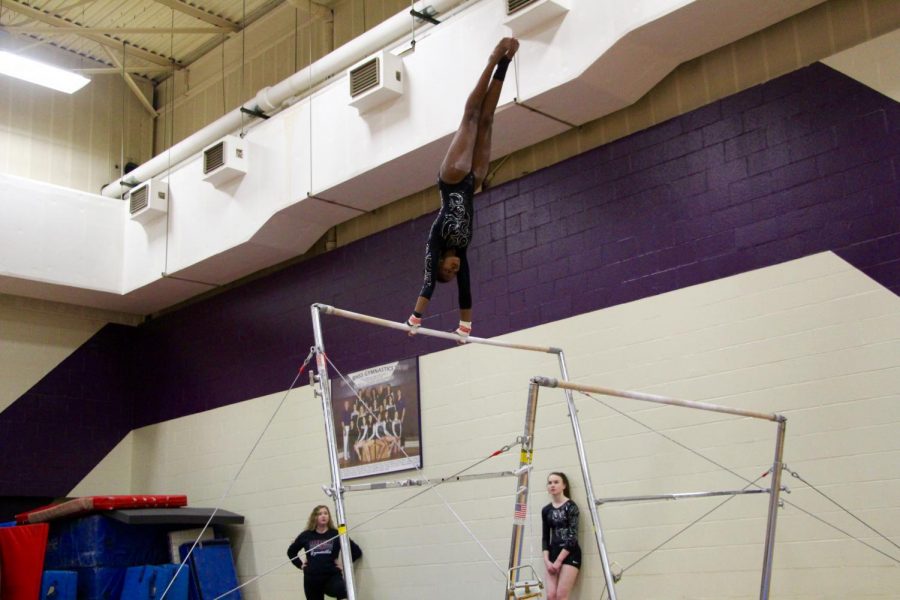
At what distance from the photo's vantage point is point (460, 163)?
652 centimetres

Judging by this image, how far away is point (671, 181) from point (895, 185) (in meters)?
1.91

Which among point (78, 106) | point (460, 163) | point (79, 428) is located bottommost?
point (79, 428)

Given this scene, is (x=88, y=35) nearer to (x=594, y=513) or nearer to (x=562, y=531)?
(x=562, y=531)

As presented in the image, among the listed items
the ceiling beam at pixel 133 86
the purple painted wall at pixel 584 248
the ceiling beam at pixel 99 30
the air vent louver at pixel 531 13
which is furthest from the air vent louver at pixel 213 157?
the air vent louver at pixel 531 13

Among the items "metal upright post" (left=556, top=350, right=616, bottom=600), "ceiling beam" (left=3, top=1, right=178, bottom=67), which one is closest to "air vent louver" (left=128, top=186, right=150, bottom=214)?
"ceiling beam" (left=3, top=1, right=178, bottom=67)

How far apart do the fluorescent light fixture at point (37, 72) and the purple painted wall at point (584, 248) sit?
3.36m

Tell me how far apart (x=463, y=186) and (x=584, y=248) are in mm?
2509

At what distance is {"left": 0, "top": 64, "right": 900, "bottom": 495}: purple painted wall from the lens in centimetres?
723

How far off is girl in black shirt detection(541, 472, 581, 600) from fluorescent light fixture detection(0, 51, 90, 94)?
7539 mm

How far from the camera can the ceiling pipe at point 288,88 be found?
391 inches

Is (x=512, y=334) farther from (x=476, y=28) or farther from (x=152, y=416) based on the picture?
(x=152, y=416)

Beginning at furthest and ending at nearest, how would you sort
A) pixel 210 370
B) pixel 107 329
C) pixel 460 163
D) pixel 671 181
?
1. pixel 107 329
2. pixel 210 370
3. pixel 671 181
4. pixel 460 163

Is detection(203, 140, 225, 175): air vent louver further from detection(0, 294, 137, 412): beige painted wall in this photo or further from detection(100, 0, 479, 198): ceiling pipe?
detection(0, 294, 137, 412): beige painted wall

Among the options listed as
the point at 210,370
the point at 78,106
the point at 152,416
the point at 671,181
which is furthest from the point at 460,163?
the point at 78,106
